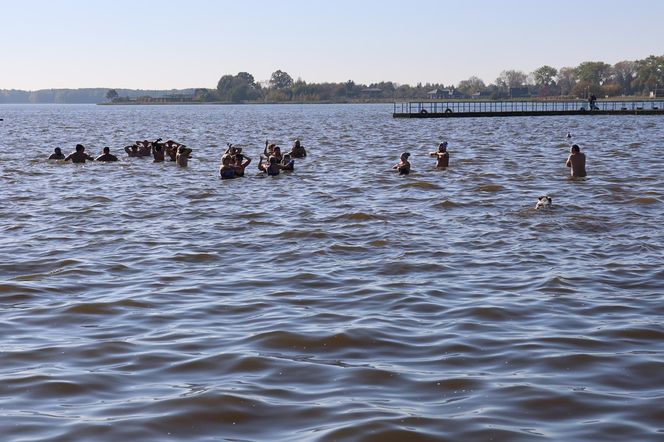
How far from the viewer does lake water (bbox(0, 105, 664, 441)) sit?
7559mm

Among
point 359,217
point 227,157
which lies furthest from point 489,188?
point 227,157

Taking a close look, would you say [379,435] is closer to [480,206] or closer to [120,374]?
[120,374]

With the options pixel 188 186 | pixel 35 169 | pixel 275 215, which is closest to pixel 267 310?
pixel 275 215

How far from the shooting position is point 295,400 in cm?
793

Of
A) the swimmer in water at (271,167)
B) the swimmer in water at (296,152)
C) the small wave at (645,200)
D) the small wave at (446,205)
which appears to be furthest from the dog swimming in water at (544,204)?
the swimmer in water at (296,152)

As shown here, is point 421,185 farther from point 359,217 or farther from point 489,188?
point 359,217

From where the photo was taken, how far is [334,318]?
10922 millimetres

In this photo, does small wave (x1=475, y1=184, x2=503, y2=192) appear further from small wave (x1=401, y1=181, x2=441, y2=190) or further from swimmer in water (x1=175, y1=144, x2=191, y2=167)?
swimmer in water (x1=175, y1=144, x2=191, y2=167)

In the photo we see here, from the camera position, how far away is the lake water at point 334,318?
756 cm

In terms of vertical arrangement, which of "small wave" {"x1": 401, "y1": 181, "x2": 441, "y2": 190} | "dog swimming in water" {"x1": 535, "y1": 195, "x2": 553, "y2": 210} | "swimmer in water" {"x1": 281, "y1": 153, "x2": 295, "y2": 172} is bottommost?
"small wave" {"x1": 401, "y1": 181, "x2": 441, "y2": 190}

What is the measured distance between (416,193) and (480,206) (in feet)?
11.2

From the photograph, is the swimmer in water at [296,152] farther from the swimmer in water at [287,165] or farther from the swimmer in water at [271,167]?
the swimmer in water at [271,167]

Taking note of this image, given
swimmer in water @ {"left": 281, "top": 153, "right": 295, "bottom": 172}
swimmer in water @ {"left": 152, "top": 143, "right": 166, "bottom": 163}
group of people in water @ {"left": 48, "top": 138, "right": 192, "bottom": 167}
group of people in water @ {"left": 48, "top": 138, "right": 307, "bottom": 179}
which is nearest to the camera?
group of people in water @ {"left": 48, "top": 138, "right": 307, "bottom": 179}

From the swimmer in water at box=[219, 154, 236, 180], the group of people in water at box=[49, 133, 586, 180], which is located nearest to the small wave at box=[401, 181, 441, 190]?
the group of people in water at box=[49, 133, 586, 180]
